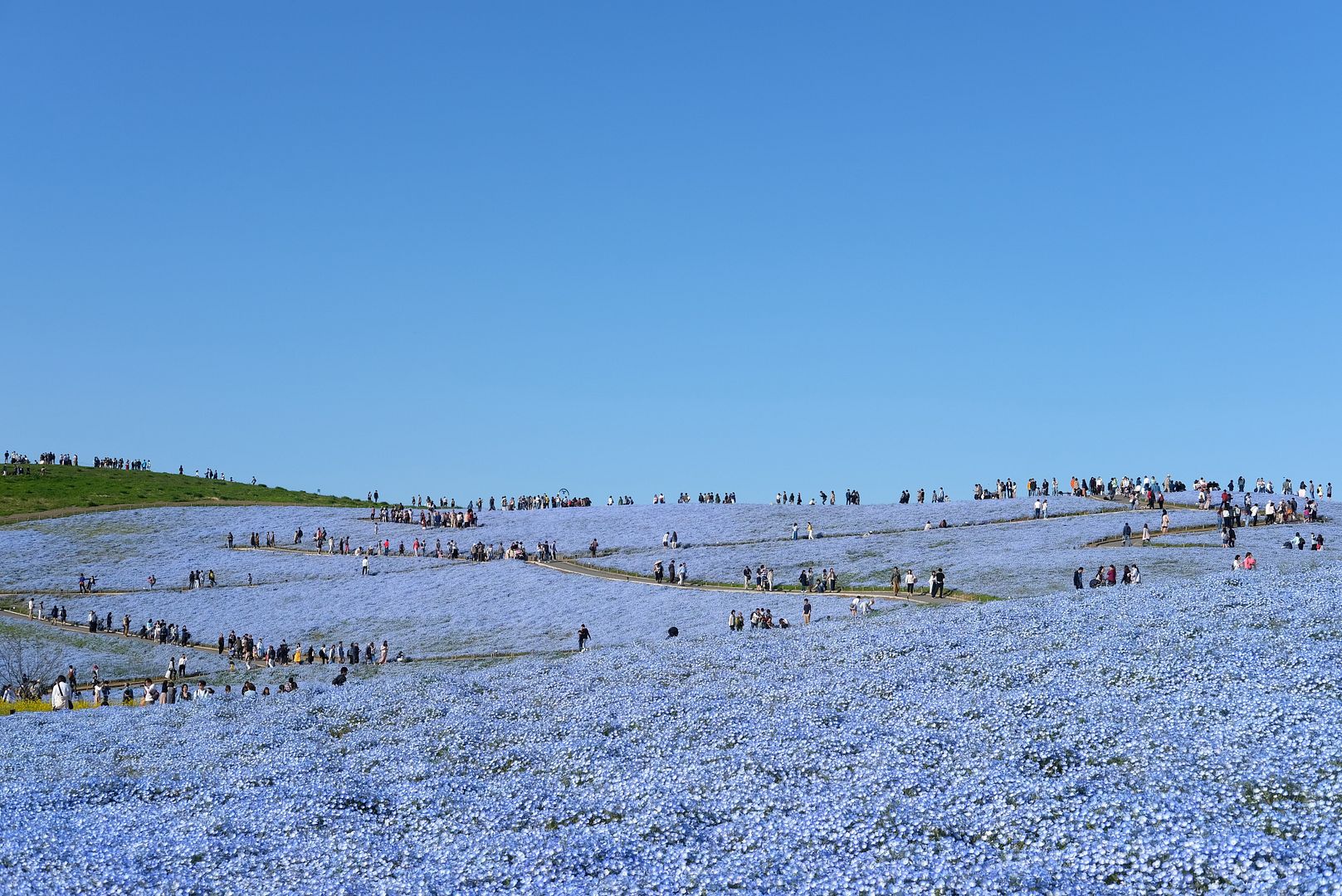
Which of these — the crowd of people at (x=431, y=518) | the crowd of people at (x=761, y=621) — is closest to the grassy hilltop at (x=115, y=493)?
the crowd of people at (x=431, y=518)

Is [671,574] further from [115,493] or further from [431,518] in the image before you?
[115,493]

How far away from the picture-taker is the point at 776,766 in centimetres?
2428

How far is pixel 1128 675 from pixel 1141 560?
2651 centimetres

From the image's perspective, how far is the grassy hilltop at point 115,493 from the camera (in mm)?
90938

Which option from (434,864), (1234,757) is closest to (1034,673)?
(1234,757)

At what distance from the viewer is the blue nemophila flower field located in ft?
62.9

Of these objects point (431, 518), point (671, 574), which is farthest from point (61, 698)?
point (431, 518)

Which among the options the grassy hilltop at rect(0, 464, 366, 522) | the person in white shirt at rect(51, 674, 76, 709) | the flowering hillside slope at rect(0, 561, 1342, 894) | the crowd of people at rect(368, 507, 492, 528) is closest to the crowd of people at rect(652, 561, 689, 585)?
the crowd of people at rect(368, 507, 492, 528)

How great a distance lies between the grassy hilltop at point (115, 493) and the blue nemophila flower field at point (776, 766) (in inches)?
2229

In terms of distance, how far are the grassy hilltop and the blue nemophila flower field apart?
56.6m

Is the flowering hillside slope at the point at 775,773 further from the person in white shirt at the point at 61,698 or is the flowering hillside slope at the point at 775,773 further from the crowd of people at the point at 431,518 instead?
the crowd of people at the point at 431,518

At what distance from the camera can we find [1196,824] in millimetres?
19281

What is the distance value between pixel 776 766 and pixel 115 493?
85.9 m

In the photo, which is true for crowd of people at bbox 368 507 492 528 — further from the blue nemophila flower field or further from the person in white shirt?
the person in white shirt
